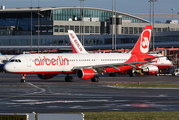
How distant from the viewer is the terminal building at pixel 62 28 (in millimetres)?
128125

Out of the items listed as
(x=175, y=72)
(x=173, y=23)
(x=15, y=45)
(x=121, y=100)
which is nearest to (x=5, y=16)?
(x=15, y=45)

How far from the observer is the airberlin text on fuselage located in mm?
44287

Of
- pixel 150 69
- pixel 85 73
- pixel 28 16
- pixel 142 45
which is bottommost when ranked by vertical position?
pixel 150 69

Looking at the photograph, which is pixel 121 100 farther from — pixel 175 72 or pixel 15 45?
pixel 15 45

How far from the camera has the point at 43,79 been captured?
5184 cm

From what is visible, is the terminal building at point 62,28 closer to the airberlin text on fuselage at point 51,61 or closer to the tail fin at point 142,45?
the tail fin at point 142,45

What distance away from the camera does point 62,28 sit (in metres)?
140

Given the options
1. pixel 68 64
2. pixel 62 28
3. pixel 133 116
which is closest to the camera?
pixel 133 116

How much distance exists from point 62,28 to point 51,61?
315 ft

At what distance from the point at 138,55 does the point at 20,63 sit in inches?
788

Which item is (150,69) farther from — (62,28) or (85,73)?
(62,28)

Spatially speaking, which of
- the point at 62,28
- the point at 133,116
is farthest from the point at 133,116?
the point at 62,28

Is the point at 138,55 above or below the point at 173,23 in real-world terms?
below

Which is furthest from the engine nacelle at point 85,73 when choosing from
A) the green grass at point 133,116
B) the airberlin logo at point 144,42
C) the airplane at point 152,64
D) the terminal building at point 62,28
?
the terminal building at point 62,28
